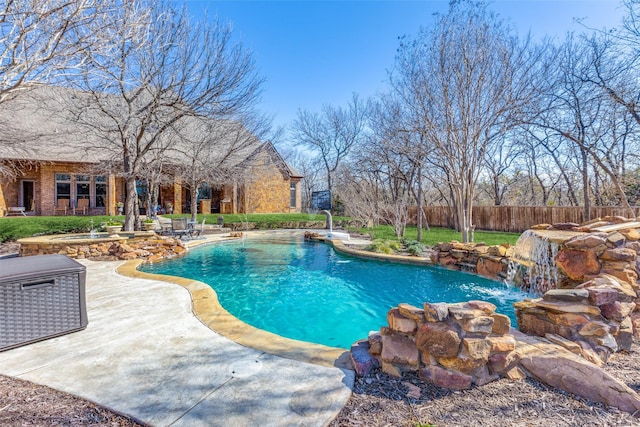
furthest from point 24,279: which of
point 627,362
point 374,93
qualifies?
point 374,93

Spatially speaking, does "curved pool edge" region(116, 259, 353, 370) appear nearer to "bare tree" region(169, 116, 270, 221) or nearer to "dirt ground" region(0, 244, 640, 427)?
"dirt ground" region(0, 244, 640, 427)

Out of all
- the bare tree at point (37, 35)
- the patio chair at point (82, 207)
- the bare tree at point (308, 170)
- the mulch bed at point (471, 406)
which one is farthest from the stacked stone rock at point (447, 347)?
the bare tree at point (308, 170)

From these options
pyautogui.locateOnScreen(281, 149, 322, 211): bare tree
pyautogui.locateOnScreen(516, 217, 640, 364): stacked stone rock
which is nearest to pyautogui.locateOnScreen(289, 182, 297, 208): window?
pyautogui.locateOnScreen(281, 149, 322, 211): bare tree

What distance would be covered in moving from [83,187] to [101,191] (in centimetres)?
87

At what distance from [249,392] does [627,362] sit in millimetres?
3295

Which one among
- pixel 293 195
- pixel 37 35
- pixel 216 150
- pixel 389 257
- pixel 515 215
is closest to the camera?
pixel 37 35

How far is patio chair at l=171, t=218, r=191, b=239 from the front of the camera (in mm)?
12133

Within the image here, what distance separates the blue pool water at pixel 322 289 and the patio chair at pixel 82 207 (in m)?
11.5

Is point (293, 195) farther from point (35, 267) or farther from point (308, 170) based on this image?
point (35, 267)

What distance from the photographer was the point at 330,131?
30.2m

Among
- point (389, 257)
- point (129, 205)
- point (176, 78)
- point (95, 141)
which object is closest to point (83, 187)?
point (95, 141)

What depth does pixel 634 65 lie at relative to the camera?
743cm

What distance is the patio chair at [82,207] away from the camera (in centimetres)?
1661

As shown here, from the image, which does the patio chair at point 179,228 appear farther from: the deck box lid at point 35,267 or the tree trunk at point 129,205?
the deck box lid at point 35,267
